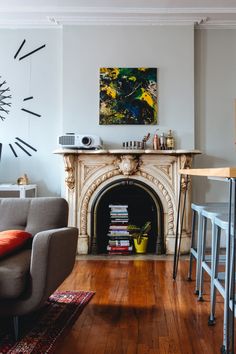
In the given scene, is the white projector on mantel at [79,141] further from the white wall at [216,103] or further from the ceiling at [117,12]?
the ceiling at [117,12]

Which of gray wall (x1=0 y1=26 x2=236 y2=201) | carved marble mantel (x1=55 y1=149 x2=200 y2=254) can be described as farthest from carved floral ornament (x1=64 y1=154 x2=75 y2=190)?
gray wall (x1=0 y1=26 x2=236 y2=201)

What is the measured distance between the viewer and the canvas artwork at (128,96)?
4559mm

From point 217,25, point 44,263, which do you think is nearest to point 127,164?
point 217,25

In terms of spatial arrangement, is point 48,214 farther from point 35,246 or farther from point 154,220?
point 154,220

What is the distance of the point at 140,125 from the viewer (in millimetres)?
4582

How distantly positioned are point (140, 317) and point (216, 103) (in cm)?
316

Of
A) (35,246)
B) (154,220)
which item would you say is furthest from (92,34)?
(35,246)

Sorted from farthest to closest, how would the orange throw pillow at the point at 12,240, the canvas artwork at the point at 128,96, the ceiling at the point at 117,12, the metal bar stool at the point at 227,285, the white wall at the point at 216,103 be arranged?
the white wall at the point at 216,103
the canvas artwork at the point at 128,96
the ceiling at the point at 117,12
the orange throw pillow at the point at 12,240
the metal bar stool at the point at 227,285

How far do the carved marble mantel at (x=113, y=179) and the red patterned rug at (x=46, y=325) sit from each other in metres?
1.66

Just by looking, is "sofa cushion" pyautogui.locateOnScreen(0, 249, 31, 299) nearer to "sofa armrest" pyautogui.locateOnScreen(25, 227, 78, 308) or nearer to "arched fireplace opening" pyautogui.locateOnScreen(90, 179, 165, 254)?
"sofa armrest" pyautogui.locateOnScreen(25, 227, 78, 308)

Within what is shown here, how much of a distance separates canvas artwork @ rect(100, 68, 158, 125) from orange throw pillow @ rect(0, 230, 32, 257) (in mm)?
2485

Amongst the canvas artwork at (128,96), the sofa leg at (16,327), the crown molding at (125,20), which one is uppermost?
the crown molding at (125,20)

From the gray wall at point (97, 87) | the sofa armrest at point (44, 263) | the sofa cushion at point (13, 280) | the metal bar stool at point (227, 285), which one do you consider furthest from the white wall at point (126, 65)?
the sofa cushion at point (13, 280)

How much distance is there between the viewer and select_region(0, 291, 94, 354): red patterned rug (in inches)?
75.9
